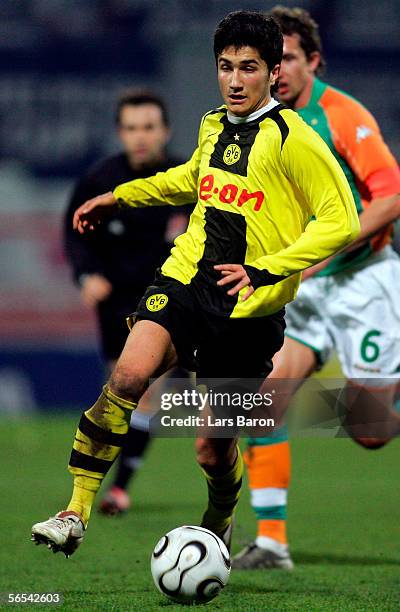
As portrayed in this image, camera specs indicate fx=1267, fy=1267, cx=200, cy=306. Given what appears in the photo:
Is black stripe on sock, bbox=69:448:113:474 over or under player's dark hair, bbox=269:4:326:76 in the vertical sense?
under

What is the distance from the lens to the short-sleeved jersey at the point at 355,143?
5.61 m

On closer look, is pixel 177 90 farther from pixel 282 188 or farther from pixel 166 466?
pixel 282 188

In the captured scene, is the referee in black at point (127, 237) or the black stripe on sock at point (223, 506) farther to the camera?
the referee in black at point (127, 237)

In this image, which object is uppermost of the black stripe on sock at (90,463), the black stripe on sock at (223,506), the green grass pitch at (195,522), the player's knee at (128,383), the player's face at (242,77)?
the player's face at (242,77)

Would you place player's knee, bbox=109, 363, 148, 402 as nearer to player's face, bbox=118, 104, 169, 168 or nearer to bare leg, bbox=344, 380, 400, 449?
bare leg, bbox=344, 380, 400, 449

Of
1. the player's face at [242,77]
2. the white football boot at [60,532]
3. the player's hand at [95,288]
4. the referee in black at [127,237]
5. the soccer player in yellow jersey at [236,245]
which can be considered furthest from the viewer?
the referee in black at [127,237]

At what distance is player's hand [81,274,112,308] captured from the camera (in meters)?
7.65

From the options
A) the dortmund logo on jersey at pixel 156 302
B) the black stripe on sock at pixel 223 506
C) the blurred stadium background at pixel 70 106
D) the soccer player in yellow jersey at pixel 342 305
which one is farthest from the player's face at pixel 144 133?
the blurred stadium background at pixel 70 106

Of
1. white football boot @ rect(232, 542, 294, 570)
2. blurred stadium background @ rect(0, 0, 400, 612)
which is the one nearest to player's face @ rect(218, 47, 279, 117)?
white football boot @ rect(232, 542, 294, 570)

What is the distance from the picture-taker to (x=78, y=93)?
13.4 meters

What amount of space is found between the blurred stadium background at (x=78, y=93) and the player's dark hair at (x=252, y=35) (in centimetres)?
859

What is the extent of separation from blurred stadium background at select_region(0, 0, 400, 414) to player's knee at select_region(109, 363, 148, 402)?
8.69m

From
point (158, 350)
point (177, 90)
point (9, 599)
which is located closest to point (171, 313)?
point (158, 350)

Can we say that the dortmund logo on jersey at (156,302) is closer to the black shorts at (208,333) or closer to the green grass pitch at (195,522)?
the black shorts at (208,333)
